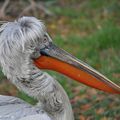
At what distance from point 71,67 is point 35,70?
36 cm

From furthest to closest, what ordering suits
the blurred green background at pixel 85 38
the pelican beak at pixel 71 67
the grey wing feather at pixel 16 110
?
the blurred green background at pixel 85 38, the pelican beak at pixel 71 67, the grey wing feather at pixel 16 110

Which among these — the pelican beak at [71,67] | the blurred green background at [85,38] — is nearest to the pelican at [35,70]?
the pelican beak at [71,67]

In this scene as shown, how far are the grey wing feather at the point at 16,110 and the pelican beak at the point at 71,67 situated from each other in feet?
1.34

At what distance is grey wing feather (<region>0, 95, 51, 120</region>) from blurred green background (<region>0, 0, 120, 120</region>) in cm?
121

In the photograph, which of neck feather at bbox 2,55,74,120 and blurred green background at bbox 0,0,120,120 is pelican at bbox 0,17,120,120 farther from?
blurred green background at bbox 0,0,120,120

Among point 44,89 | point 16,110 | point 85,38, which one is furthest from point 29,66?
point 85,38

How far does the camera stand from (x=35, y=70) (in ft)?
16.9

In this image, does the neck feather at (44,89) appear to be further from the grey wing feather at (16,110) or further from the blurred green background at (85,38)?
the blurred green background at (85,38)

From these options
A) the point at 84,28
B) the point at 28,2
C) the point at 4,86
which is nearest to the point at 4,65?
the point at 4,86

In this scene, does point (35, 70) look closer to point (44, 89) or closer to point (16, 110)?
point (44, 89)

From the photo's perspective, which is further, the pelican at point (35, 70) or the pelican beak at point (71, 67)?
the pelican beak at point (71, 67)

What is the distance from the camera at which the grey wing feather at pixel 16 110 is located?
198 inches

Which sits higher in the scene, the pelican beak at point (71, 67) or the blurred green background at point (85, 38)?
the blurred green background at point (85, 38)

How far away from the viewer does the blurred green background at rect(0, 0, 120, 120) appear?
721 centimetres
